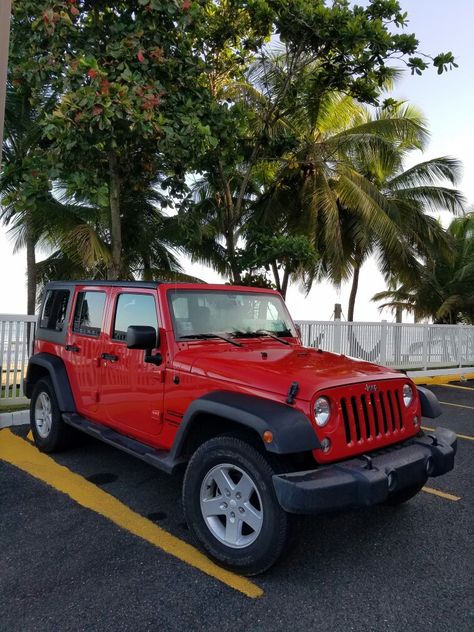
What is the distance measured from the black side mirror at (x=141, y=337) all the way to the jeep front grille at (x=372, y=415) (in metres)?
1.50

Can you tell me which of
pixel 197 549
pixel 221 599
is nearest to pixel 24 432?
pixel 197 549

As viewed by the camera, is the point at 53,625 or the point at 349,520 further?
the point at 349,520

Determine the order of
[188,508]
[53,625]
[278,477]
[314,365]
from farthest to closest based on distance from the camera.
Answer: [314,365]
[188,508]
[278,477]
[53,625]

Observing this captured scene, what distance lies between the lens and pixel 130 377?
409cm

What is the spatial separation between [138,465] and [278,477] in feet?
8.62

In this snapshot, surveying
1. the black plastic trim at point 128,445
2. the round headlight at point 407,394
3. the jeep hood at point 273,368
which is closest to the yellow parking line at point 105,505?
the black plastic trim at point 128,445

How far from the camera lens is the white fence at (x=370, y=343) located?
7.13m

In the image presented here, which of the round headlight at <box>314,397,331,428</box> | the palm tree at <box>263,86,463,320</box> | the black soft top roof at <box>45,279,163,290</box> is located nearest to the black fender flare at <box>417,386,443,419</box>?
the round headlight at <box>314,397,331,428</box>

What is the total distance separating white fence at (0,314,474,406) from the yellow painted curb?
400 millimetres

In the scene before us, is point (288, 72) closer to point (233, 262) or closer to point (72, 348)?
point (233, 262)

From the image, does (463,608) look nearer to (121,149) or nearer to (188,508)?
(188,508)

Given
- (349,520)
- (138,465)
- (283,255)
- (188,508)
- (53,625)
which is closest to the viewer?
(53,625)

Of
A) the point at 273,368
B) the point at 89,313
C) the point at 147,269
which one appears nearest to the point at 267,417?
the point at 273,368

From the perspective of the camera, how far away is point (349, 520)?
3828 mm
